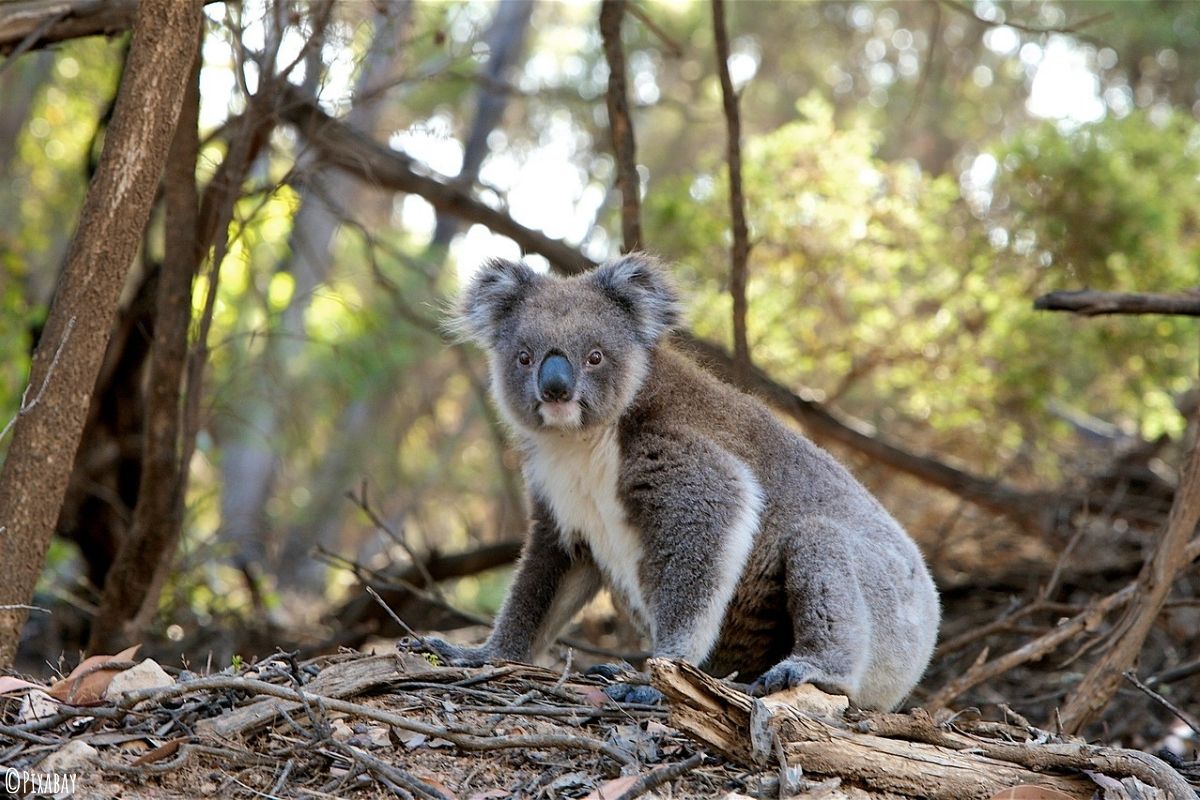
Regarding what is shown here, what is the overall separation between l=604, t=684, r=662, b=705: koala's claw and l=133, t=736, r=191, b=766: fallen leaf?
1414mm

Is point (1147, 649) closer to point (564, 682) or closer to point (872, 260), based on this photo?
point (872, 260)

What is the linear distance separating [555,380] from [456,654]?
1.17 m

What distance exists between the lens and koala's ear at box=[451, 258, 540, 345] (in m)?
5.36

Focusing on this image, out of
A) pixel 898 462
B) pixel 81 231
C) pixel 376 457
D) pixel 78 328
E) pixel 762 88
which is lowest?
pixel 376 457

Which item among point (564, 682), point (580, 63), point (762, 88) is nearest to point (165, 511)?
point (564, 682)

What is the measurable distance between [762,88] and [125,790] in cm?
1983

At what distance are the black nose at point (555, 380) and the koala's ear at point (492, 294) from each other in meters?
0.59

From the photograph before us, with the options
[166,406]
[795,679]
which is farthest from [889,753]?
[166,406]

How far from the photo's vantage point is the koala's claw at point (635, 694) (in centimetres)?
427

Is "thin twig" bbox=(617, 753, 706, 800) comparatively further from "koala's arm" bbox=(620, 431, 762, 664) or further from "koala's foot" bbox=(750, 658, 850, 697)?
"koala's arm" bbox=(620, 431, 762, 664)

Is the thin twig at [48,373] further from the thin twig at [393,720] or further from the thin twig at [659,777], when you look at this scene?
the thin twig at [659,777]

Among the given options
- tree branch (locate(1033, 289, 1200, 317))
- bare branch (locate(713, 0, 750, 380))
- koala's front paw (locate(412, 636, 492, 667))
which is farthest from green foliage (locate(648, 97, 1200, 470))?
koala's front paw (locate(412, 636, 492, 667))

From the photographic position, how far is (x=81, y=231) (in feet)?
14.6

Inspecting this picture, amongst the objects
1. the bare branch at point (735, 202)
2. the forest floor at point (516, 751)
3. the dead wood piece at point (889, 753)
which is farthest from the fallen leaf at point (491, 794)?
the bare branch at point (735, 202)
